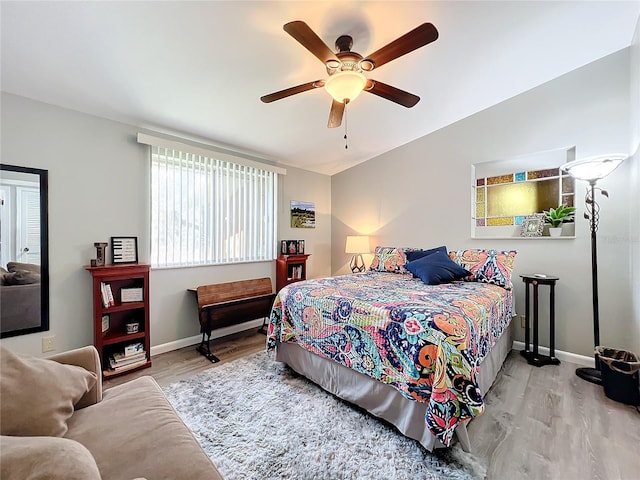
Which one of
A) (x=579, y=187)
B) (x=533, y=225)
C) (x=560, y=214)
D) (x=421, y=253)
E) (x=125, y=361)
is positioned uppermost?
(x=579, y=187)

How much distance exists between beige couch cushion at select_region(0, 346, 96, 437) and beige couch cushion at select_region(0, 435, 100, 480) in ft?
1.22

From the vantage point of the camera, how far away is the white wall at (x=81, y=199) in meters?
2.25

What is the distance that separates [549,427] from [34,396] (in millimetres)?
2731

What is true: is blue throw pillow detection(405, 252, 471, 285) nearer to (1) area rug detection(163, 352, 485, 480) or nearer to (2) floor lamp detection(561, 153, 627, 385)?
(2) floor lamp detection(561, 153, 627, 385)

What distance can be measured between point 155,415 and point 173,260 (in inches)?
87.0

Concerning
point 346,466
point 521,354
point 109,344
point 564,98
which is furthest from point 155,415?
point 564,98

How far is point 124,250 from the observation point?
106 inches

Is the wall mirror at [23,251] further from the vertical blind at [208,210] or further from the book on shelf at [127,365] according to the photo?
the vertical blind at [208,210]

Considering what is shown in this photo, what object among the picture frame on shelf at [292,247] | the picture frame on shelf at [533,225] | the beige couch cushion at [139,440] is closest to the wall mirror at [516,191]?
the picture frame on shelf at [533,225]

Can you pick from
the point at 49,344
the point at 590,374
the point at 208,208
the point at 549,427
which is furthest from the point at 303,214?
the point at 590,374

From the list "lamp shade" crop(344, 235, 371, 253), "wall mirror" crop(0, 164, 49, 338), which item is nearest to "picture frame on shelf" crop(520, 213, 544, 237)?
"lamp shade" crop(344, 235, 371, 253)

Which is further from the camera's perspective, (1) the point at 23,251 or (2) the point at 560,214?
(2) the point at 560,214

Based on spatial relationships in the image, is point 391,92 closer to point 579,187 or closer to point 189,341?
point 579,187

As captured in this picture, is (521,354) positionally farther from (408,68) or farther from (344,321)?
(408,68)
